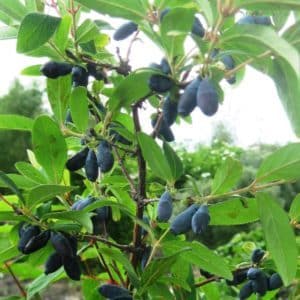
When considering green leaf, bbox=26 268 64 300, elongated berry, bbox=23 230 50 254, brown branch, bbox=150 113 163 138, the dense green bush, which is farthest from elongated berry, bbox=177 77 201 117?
green leaf, bbox=26 268 64 300

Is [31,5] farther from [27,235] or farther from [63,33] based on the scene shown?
[27,235]

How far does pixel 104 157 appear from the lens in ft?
2.23

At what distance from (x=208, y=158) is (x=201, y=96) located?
240 inches

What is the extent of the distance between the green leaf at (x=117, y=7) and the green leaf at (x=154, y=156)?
0.13m

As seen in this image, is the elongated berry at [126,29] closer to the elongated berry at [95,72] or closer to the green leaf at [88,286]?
the elongated berry at [95,72]

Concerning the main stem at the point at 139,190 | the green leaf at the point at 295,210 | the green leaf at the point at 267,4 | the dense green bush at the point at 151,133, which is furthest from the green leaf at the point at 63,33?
the green leaf at the point at 295,210

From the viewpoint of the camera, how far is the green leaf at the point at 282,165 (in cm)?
64

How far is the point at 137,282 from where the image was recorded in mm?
697

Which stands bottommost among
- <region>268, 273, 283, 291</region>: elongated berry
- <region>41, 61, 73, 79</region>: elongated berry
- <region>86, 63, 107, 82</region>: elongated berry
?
<region>268, 273, 283, 291</region>: elongated berry

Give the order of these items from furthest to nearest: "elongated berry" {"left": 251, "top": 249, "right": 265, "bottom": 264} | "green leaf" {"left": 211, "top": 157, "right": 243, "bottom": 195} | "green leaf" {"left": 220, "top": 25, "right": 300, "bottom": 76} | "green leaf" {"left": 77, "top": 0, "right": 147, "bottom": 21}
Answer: "elongated berry" {"left": 251, "top": 249, "right": 265, "bottom": 264} → "green leaf" {"left": 211, "top": 157, "right": 243, "bottom": 195} → "green leaf" {"left": 77, "top": 0, "right": 147, "bottom": 21} → "green leaf" {"left": 220, "top": 25, "right": 300, "bottom": 76}

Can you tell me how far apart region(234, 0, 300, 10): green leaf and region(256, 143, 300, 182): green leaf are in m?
0.16

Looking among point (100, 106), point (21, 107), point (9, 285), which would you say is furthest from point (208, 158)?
point (100, 106)

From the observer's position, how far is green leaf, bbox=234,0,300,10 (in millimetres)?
523

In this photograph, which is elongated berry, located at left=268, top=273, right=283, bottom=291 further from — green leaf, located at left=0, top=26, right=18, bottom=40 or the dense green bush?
green leaf, located at left=0, top=26, right=18, bottom=40
